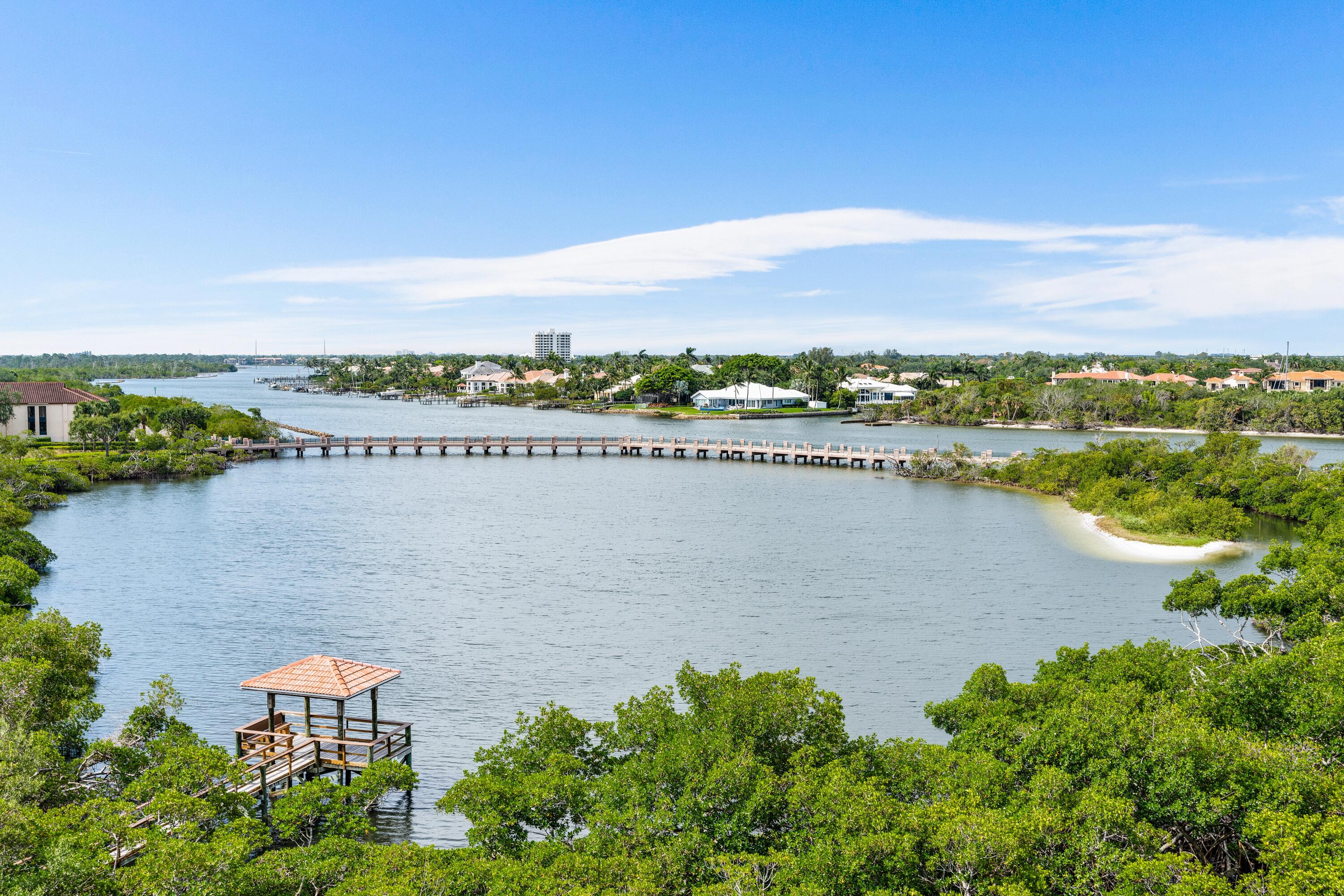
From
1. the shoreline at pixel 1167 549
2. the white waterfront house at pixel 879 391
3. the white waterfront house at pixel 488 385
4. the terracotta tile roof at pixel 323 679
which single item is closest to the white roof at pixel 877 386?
the white waterfront house at pixel 879 391

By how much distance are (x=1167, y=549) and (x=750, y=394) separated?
10663 centimetres

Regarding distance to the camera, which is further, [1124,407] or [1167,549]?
[1124,407]

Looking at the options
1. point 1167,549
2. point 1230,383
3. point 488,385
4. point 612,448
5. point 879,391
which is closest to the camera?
point 1167,549

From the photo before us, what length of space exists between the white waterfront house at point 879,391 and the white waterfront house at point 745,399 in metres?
11.4

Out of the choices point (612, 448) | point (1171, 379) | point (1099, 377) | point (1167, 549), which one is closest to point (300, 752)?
point (1167, 549)

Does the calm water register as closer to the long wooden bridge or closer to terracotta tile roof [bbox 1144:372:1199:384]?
the long wooden bridge

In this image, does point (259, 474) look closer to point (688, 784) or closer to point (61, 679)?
point (61, 679)

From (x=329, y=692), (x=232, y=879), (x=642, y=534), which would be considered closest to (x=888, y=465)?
(x=642, y=534)

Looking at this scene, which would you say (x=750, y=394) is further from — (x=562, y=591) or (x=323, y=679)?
(x=323, y=679)

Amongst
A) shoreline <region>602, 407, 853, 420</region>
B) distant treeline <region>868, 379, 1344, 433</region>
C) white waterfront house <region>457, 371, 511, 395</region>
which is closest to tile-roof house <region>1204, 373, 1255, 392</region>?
distant treeline <region>868, 379, 1344, 433</region>

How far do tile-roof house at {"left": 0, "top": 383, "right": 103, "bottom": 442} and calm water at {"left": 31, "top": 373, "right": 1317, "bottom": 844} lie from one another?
1899 cm

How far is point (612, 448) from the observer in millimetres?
94250

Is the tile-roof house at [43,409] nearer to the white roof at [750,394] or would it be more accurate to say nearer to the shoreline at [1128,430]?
the white roof at [750,394]

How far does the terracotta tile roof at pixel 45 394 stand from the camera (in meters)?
76.2
